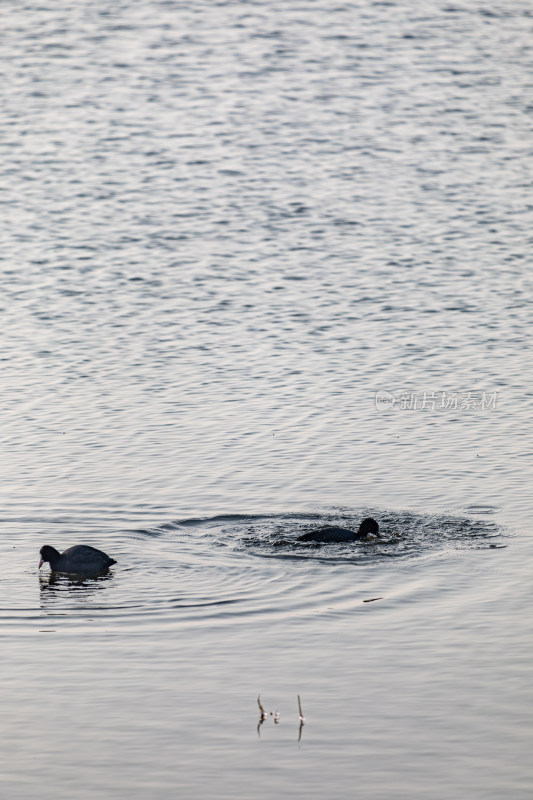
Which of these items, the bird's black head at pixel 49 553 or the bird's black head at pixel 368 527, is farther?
the bird's black head at pixel 368 527

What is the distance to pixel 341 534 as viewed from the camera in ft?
57.1

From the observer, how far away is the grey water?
490 inches

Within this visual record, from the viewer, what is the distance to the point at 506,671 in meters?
13.5

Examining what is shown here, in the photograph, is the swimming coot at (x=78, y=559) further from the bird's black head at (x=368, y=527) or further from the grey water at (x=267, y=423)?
the bird's black head at (x=368, y=527)

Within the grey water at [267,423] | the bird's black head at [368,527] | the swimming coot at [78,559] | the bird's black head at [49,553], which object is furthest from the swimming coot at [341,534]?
the bird's black head at [49,553]

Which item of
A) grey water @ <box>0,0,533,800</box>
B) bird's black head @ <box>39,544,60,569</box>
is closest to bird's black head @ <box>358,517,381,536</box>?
grey water @ <box>0,0,533,800</box>

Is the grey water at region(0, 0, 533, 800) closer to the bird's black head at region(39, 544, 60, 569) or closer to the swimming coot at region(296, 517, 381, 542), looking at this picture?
the swimming coot at region(296, 517, 381, 542)

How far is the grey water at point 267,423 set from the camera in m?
12.4

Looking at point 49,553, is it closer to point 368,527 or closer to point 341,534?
point 341,534

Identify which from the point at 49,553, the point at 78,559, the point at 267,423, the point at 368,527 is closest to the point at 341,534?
the point at 368,527

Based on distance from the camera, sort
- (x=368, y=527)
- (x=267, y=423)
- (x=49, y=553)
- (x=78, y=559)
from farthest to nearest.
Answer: (x=267, y=423), (x=368, y=527), (x=49, y=553), (x=78, y=559)

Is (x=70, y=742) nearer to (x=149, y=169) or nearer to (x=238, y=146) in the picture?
(x=149, y=169)

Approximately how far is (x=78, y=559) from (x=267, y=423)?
646 centimetres

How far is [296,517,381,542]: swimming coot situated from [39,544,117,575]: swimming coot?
8.30 feet
